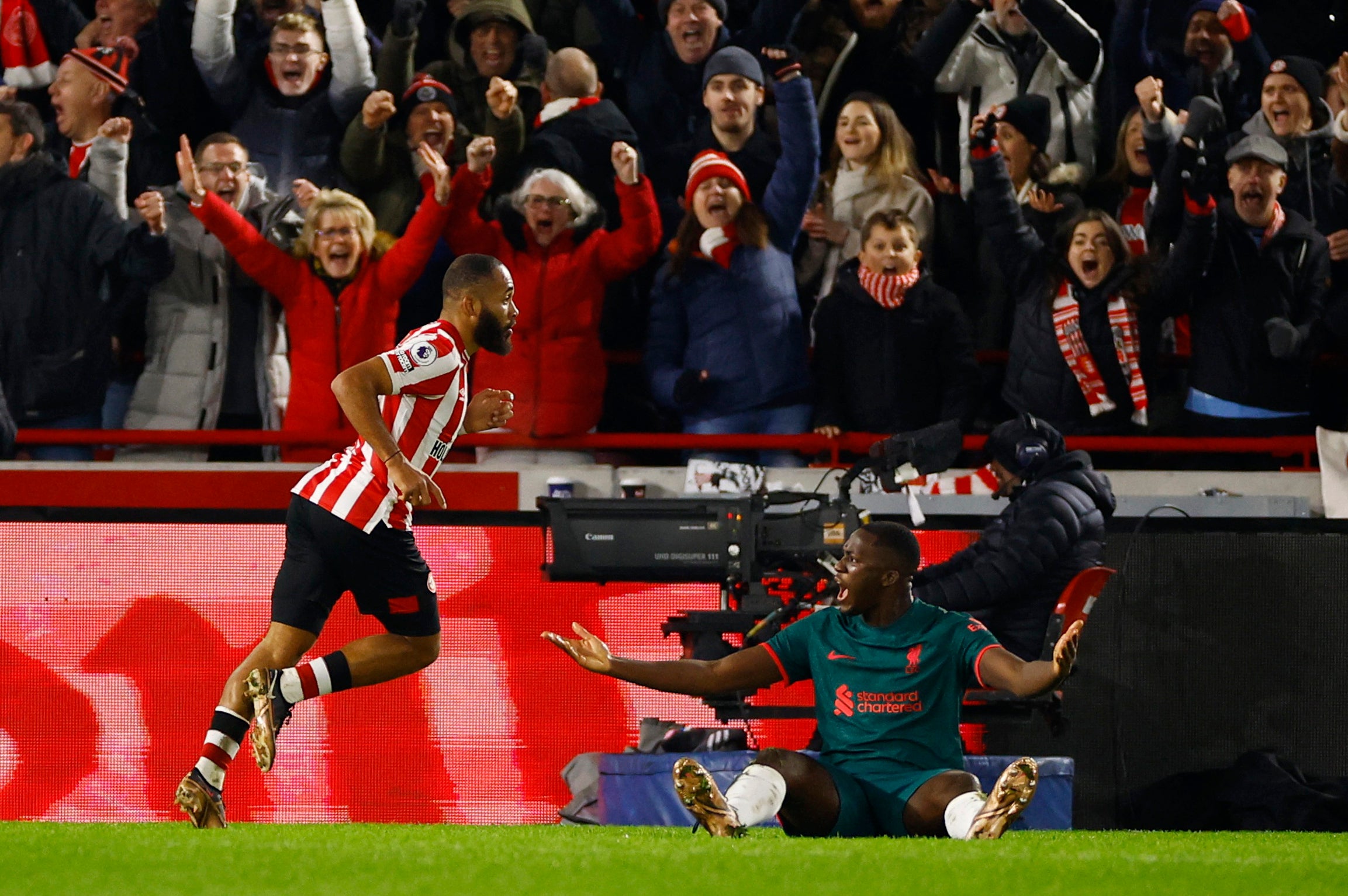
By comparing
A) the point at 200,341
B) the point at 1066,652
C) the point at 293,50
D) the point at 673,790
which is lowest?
the point at 673,790

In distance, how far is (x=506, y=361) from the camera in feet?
28.9

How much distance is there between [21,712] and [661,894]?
508 centimetres

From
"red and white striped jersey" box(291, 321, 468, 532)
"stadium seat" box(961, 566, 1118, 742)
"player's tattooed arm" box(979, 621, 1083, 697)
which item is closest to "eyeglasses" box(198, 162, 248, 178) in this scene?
"red and white striped jersey" box(291, 321, 468, 532)

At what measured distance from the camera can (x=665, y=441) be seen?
8555mm

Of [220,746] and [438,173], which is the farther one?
[438,173]

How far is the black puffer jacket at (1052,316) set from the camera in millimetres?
8711

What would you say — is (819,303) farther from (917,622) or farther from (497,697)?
(917,622)

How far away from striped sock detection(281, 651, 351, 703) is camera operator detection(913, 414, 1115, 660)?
2618 mm

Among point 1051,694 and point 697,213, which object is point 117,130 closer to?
point 697,213

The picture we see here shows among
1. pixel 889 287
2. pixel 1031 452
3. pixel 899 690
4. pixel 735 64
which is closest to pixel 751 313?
pixel 889 287

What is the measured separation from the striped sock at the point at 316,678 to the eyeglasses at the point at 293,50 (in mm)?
4786

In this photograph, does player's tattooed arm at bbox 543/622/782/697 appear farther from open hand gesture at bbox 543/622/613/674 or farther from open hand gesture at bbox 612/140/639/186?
open hand gesture at bbox 612/140/639/186

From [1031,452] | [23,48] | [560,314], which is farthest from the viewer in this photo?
[23,48]

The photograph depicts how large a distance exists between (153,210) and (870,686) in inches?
204
